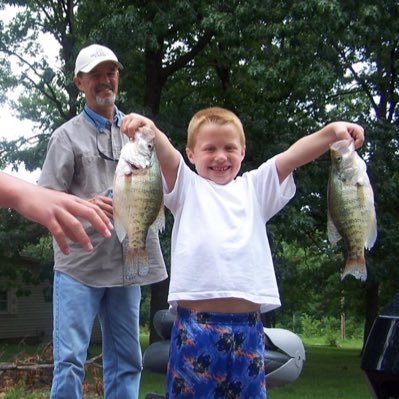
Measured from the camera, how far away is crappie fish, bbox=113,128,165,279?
8.59ft

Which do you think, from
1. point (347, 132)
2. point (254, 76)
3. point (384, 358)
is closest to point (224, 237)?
point (347, 132)

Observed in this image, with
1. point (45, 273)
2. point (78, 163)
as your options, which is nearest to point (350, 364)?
point (45, 273)

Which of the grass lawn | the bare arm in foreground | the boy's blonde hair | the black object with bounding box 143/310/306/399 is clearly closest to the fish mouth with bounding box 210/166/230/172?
the boy's blonde hair

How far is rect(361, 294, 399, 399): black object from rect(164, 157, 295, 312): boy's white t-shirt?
0.44 metres

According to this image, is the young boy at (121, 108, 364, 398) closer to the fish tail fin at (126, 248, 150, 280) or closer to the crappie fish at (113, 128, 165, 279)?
the crappie fish at (113, 128, 165, 279)

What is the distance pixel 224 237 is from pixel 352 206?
0.54 meters

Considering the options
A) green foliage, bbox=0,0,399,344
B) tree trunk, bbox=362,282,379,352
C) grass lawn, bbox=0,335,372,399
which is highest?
green foliage, bbox=0,0,399,344

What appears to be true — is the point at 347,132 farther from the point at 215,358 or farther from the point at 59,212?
the point at 59,212

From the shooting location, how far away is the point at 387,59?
66.6 ft

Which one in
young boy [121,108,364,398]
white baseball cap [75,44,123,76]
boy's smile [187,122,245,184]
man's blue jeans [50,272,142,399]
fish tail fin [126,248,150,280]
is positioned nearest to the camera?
fish tail fin [126,248,150,280]

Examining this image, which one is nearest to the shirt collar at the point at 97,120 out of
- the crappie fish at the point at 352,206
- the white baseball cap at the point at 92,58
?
the white baseball cap at the point at 92,58

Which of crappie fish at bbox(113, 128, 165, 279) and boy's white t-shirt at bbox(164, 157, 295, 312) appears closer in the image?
crappie fish at bbox(113, 128, 165, 279)

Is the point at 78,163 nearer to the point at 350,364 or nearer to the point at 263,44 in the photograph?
the point at 263,44

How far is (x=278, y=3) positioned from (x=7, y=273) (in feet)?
37.8
